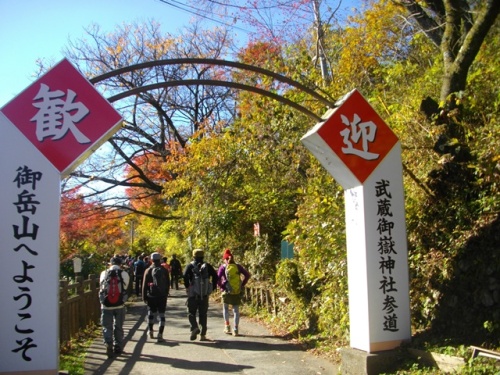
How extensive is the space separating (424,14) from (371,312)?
7.27 metres

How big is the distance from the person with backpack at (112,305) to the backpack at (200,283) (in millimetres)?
1414

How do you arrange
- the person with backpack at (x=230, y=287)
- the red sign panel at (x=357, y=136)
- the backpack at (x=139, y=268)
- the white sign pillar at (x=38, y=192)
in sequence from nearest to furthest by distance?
→ the white sign pillar at (x=38, y=192), the red sign panel at (x=357, y=136), the person with backpack at (x=230, y=287), the backpack at (x=139, y=268)

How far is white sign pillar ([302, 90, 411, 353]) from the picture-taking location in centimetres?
629

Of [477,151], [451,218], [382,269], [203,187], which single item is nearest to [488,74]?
[477,151]

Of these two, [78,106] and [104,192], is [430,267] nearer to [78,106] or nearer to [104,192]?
[78,106]

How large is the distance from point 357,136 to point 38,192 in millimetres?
4235

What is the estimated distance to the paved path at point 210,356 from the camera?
7.21 m

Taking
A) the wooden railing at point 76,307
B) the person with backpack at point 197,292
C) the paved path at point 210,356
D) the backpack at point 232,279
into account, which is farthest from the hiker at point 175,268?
the person with backpack at point 197,292

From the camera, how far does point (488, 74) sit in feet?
28.9

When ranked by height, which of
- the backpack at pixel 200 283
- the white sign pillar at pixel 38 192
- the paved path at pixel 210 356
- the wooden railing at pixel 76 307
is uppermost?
the white sign pillar at pixel 38 192

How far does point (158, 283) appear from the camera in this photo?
9.66 meters

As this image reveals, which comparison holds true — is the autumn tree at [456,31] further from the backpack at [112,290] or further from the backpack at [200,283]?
the backpack at [112,290]

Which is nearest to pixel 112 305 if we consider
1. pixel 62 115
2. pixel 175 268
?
pixel 62 115

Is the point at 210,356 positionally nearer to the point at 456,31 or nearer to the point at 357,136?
the point at 357,136
